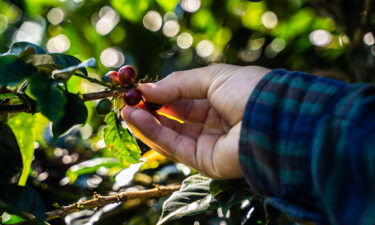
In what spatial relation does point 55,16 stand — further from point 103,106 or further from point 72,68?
point 72,68

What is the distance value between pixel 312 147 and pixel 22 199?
644mm

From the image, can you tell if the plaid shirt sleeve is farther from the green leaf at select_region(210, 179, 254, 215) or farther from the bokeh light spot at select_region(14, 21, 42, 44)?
the bokeh light spot at select_region(14, 21, 42, 44)

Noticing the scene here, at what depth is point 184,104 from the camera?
1567mm

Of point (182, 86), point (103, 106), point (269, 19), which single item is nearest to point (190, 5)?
point (269, 19)

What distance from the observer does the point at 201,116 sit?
5.11 feet

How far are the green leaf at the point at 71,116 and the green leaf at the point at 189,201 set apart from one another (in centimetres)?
45

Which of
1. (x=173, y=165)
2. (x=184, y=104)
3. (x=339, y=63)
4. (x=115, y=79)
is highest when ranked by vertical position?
(x=115, y=79)

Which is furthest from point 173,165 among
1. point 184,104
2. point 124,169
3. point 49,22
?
point 49,22

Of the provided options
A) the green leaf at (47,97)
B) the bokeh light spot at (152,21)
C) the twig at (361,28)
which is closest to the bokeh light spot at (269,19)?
the bokeh light spot at (152,21)

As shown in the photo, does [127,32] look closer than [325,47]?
No

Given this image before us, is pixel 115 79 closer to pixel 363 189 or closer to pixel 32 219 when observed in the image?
pixel 32 219

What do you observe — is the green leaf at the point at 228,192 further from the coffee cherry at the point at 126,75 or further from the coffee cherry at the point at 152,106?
the coffee cherry at the point at 126,75

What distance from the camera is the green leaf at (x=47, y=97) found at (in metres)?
1.06

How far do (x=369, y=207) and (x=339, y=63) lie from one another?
76.6 inches
